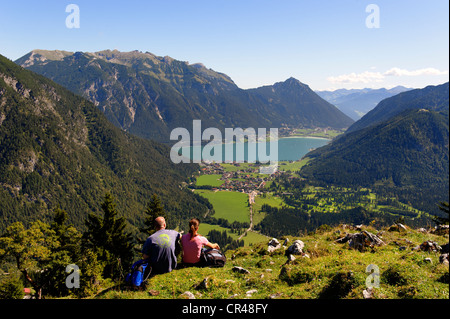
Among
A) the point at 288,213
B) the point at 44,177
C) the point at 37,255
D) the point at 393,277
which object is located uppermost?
the point at 393,277

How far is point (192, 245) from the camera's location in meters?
12.0

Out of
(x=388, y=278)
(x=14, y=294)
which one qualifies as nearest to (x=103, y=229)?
(x=14, y=294)

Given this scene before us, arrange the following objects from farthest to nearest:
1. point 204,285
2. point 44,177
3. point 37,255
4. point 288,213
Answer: point 44,177, point 288,213, point 37,255, point 204,285

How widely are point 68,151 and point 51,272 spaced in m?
202

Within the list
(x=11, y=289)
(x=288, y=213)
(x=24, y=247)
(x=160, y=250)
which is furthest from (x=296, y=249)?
(x=288, y=213)

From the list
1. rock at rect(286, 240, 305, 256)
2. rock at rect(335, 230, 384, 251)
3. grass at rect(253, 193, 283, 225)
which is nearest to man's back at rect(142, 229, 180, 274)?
rock at rect(286, 240, 305, 256)

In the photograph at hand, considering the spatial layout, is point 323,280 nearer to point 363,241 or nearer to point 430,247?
point 363,241

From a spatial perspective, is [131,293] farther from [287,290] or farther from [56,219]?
[56,219]

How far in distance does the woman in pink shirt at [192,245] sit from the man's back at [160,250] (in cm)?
123

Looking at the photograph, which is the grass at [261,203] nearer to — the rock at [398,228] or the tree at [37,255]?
the tree at [37,255]

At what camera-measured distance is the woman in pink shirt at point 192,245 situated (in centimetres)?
1156

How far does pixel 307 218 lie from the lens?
5881 inches

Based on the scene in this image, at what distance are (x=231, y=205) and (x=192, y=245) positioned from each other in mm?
162748

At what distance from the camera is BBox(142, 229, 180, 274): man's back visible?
9992 millimetres
